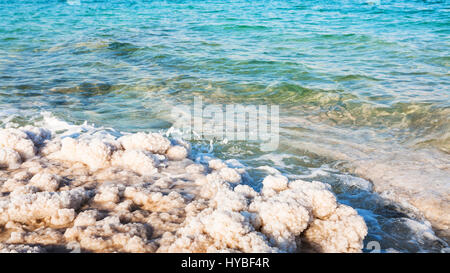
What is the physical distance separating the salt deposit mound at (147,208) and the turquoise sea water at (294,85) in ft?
2.03

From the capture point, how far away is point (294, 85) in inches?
269

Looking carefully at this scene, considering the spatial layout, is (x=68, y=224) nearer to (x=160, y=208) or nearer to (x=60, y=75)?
(x=160, y=208)

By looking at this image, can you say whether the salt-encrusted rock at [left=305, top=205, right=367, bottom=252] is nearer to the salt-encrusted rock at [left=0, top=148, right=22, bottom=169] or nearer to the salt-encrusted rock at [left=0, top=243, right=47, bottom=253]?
the salt-encrusted rock at [left=0, top=243, right=47, bottom=253]

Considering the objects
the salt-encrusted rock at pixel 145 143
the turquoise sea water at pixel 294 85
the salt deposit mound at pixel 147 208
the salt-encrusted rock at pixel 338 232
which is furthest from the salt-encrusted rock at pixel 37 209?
the turquoise sea water at pixel 294 85

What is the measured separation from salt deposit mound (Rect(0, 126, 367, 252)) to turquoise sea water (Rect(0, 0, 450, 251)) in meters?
0.62

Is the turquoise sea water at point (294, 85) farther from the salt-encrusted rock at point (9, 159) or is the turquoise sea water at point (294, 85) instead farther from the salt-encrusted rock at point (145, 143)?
the salt-encrusted rock at point (9, 159)

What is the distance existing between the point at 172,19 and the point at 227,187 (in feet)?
48.9

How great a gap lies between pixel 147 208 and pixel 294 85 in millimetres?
4840

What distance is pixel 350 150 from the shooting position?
14.2 feet

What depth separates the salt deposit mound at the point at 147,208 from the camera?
2113 mm

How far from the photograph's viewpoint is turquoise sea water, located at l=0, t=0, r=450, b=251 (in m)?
3.96

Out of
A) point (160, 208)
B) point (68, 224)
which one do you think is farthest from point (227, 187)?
point (68, 224)

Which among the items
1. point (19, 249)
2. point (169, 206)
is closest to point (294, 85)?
point (169, 206)

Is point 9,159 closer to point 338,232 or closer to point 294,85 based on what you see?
point 338,232
